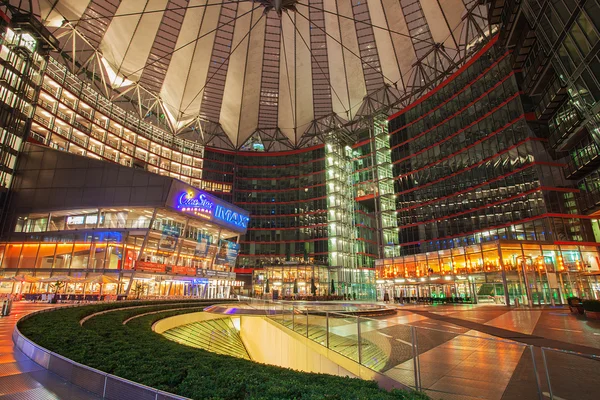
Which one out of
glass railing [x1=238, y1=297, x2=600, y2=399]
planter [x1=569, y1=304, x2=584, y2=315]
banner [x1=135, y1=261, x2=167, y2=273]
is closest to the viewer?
glass railing [x1=238, y1=297, x2=600, y2=399]

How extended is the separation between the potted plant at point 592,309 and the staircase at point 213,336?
2411 cm

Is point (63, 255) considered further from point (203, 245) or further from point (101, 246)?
point (203, 245)

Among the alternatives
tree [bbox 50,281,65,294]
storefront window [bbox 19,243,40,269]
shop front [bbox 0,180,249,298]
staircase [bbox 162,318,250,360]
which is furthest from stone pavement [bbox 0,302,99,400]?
storefront window [bbox 19,243,40,269]

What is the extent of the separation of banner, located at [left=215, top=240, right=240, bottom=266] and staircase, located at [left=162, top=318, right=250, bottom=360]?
34206 millimetres

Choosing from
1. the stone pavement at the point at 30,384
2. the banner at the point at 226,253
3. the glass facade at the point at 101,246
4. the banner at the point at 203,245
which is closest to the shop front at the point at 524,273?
the banner at the point at 226,253

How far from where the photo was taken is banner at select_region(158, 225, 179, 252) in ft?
164

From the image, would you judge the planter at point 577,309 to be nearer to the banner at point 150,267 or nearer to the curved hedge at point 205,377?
the curved hedge at point 205,377

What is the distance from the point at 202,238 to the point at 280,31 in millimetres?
40492

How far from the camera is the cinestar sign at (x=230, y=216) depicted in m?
58.2

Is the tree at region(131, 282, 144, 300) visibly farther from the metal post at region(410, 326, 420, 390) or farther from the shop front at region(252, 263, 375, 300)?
the metal post at region(410, 326, 420, 390)

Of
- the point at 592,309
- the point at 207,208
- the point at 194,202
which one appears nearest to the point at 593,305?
the point at 592,309

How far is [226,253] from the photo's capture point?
66.1 m

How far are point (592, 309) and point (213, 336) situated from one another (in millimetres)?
27358

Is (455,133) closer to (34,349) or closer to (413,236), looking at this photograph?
(413,236)
